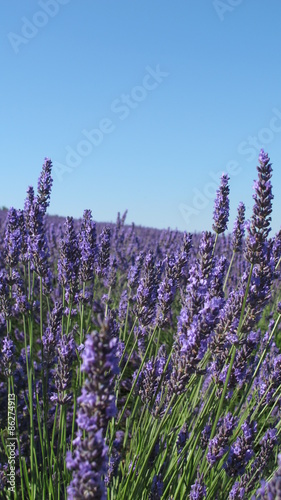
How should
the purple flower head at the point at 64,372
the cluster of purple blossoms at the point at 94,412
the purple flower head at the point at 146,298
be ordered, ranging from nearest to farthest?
1. the cluster of purple blossoms at the point at 94,412
2. the purple flower head at the point at 64,372
3. the purple flower head at the point at 146,298

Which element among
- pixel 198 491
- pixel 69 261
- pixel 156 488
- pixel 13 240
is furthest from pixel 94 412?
pixel 13 240

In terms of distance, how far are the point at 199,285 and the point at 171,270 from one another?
28.7 inches

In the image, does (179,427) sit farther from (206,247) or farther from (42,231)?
A: (42,231)

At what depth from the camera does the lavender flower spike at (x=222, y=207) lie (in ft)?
9.22

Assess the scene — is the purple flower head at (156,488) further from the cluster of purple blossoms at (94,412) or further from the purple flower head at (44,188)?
the purple flower head at (44,188)

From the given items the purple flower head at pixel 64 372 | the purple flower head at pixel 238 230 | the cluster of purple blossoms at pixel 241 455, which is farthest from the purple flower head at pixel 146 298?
the purple flower head at pixel 238 230

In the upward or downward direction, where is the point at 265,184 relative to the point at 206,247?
upward

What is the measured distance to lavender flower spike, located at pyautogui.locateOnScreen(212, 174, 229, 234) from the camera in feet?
9.22

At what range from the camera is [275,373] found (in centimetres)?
270

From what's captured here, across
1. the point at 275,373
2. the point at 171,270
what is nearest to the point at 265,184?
the point at 171,270

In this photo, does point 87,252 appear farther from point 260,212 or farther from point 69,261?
point 260,212

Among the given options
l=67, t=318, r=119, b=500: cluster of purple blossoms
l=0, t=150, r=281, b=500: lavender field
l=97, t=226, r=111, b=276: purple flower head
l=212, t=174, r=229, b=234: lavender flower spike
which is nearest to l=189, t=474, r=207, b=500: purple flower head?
l=0, t=150, r=281, b=500: lavender field

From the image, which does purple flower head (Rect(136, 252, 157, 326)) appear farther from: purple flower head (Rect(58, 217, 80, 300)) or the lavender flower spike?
the lavender flower spike

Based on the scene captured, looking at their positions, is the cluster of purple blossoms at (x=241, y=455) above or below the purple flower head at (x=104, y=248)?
below
